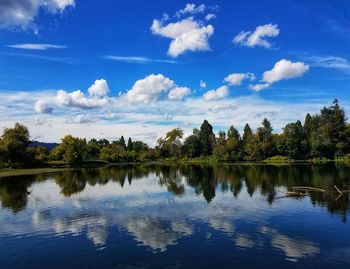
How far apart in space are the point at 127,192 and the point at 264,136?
11520 centimetres

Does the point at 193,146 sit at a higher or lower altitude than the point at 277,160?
higher

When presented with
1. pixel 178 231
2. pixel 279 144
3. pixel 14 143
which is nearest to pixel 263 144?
pixel 279 144

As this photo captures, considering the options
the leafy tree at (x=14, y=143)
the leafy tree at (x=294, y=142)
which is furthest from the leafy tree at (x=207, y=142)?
the leafy tree at (x=14, y=143)

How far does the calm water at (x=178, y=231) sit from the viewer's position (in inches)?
955

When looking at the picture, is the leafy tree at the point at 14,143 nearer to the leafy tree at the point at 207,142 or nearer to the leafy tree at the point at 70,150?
the leafy tree at the point at 70,150

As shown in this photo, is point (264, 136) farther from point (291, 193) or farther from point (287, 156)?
point (291, 193)

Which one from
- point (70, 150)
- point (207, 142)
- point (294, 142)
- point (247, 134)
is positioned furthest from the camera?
point (207, 142)

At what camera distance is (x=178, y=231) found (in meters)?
31.3

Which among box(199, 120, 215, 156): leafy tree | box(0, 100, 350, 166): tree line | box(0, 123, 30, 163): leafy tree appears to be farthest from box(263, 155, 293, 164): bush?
box(0, 123, 30, 163): leafy tree

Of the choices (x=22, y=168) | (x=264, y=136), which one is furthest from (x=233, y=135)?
(x=22, y=168)

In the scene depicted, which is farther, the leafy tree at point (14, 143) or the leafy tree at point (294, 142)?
the leafy tree at point (294, 142)

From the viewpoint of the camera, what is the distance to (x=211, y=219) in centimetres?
3575

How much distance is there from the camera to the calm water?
24.2 m

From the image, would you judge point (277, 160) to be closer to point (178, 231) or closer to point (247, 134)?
point (247, 134)
